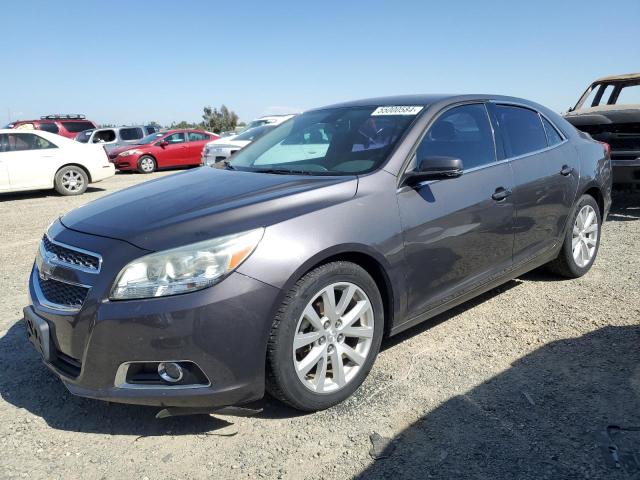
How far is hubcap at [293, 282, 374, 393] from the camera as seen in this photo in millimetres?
2641

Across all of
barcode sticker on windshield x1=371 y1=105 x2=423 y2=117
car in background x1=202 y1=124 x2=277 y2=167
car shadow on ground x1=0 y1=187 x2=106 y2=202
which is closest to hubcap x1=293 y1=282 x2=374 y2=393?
barcode sticker on windshield x1=371 y1=105 x2=423 y2=117

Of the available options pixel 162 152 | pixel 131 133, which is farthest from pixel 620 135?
pixel 131 133

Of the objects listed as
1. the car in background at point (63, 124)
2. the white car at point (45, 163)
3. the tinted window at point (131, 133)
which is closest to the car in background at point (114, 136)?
the tinted window at point (131, 133)

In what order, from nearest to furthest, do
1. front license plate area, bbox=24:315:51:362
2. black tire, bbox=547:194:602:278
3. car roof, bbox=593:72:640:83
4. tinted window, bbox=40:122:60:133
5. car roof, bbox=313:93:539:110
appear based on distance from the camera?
front license plate area, bbox=24:315:51:362 < car roof, bbox=313:93:539:110 < black tire, bbox=547:194:602:278 < car roof, bbox=593:72:640:83 < tinted window, bbox=40:122:60:133

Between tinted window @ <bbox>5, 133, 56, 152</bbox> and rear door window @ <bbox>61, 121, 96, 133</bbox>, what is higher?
tinted window @ <bbox>5, 133, 56, 152</bbox>

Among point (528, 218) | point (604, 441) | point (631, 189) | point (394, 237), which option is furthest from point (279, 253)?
point (631, 189)

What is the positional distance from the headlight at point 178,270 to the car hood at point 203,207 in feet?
0.19

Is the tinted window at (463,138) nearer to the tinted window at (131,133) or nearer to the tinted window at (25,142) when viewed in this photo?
the tinted window at (25,142)

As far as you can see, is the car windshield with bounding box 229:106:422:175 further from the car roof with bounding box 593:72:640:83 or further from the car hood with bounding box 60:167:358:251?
the car roof with bounding box 593:72:640:83

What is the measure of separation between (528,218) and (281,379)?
2305mm

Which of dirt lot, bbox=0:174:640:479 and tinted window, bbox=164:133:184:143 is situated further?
tinted window, bbox=164:133:184:143

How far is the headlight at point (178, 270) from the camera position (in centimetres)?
236

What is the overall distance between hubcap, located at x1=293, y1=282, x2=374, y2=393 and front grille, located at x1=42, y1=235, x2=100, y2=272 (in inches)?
39.3

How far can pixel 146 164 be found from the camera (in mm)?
17188
